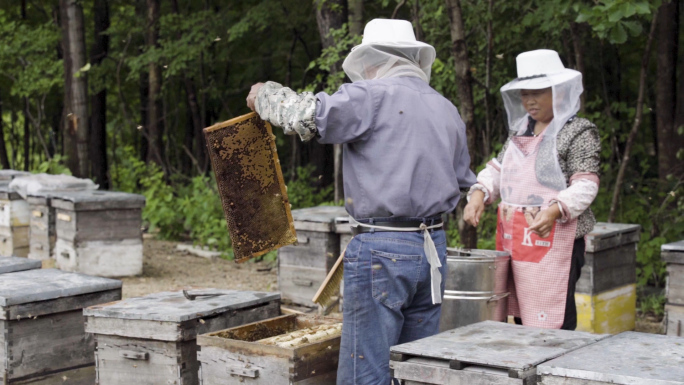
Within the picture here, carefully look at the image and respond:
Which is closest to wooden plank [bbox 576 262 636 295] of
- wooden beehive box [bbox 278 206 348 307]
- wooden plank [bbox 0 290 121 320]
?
wooden beehive box [bbox 278 206 348 307]

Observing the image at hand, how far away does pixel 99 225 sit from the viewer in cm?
657

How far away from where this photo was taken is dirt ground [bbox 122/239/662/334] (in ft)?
21.8

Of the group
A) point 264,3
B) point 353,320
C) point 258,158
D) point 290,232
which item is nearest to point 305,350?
point 353,320

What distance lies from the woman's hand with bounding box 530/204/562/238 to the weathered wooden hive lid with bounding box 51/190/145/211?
423 centimetres

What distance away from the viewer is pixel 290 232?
312cm

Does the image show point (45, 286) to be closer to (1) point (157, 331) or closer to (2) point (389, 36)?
(1) point (157, 331)

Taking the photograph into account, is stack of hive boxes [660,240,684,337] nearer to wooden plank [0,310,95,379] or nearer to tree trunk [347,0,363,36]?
wooden plank [0,310,95,379]

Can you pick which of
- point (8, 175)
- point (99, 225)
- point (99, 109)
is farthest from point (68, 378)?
point (99, 109)

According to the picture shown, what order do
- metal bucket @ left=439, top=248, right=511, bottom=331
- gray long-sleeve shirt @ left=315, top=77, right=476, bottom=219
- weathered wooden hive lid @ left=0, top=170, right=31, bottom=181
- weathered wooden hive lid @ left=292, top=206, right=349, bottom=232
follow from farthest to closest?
weathered wooden hive lid @ left=0, top=170, right=31, bottom=181 < weathered wooden hive lid @ left=292, top=206, right=349, bottom=232 < metal bucket @ left=439, top=248, right=511, bottom=331 < gray long-sleeve shirt @ left=315, top=77, right=476, bottom=219

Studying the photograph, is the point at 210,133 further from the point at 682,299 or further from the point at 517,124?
the point at 682,299

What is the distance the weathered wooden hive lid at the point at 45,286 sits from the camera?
3338 millimetres

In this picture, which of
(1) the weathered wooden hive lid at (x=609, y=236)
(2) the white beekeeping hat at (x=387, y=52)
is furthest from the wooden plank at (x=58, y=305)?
(1) the weathered wooden hive lid at (x=609, y=236)

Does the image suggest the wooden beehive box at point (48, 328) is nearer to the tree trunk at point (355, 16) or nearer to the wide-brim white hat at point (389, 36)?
the wide-brim white hat at point (389, 36)

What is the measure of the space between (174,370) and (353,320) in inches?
32.3
